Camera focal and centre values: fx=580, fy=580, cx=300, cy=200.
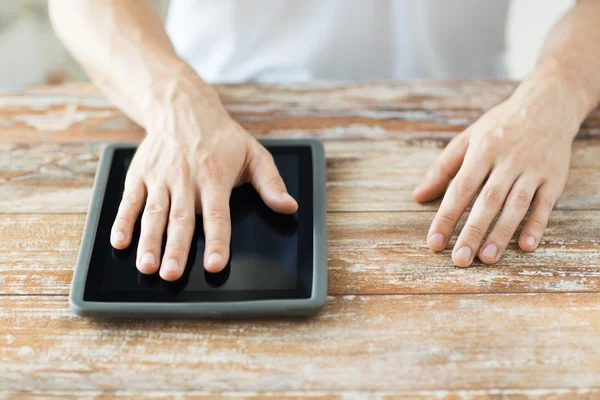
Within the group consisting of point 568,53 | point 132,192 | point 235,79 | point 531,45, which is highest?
point 568,53

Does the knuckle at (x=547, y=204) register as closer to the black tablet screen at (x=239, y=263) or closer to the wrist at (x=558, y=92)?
the wrist at (x=558, y=92)

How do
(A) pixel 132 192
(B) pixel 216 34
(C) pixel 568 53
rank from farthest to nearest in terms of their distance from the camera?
(B) pixel 216 34
(C) pixel 568 53
(A) pixel 132 192

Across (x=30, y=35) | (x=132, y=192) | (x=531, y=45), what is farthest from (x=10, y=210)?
(x=531, y=45)

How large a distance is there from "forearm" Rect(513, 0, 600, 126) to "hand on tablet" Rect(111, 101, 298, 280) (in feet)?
1.52

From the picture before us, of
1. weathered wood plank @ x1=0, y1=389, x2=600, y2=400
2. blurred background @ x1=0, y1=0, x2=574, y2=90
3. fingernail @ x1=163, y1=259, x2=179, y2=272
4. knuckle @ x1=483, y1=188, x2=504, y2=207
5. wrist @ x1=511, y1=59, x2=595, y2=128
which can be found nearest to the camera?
weathered wood plank @ x1=0, y1=389, x2=600, y2=400

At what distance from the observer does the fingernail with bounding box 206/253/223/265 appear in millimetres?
727

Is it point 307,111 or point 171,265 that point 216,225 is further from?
point 307,111

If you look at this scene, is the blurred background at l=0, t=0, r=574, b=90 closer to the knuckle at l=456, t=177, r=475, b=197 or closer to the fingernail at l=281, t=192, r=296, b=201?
the knuckle at l=456, t=177, r=475, b=197

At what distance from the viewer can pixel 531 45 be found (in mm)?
2135

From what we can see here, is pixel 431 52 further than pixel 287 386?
Yes

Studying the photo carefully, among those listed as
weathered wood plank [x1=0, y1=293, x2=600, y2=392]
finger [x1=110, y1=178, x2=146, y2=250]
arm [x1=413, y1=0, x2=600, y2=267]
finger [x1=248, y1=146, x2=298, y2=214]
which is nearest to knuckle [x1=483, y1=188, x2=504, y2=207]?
arm [x1=413, y1=0, x2=600, y2=267]

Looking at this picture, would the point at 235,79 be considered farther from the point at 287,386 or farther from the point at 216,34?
the point at 287,386

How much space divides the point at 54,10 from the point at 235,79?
15.8 inches

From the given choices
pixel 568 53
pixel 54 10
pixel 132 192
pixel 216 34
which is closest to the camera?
pixel 132 192
